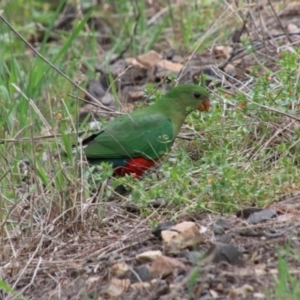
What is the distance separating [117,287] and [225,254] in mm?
426

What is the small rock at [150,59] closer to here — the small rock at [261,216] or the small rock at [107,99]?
the small rock at [107,99]

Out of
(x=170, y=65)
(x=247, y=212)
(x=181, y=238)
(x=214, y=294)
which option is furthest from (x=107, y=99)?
(x=214, y=294)

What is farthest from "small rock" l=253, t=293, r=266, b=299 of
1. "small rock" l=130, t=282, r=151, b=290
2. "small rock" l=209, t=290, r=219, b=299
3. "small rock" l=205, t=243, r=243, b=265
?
"small rock" l=130, t=282, r=151, b=290

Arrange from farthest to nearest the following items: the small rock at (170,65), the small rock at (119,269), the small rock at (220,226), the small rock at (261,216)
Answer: the small rock at (170,65) < the small rock at (261,216) < the small rock at (220,226) < the small rock at (119,269)

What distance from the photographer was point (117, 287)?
372cm

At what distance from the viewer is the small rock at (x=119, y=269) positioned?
3.83m

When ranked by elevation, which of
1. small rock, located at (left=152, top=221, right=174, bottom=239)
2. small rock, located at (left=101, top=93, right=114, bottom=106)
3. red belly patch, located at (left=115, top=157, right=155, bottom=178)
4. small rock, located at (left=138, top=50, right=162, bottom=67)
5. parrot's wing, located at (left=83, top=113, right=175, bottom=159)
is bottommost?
small rock, located at (left=101, top=93, right=114, bottom=106)

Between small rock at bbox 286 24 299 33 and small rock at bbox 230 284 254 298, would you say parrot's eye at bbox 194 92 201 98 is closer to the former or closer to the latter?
small rock at bbox 286 24 299 33

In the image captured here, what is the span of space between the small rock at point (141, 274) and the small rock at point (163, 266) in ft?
0.06

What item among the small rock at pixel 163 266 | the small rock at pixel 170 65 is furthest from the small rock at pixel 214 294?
the small rock at pixel 170 65

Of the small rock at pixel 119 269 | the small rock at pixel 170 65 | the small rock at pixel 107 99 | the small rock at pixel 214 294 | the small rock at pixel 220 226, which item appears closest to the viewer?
the small rock at pixel 214 294

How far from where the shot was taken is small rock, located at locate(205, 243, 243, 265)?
3713 millimetres

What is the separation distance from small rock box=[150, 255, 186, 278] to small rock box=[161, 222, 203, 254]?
12 centimetres

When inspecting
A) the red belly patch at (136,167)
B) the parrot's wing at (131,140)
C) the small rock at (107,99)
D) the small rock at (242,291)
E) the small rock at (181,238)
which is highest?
the small rock at (242,291)
